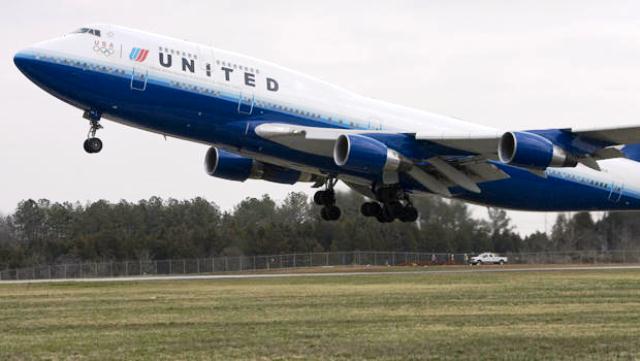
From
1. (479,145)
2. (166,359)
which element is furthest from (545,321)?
(479,145)

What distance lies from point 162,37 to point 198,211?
129 feet

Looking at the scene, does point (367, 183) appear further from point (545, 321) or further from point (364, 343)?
point (364, 343)

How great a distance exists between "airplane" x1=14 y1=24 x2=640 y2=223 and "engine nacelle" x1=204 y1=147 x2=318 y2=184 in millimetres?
51

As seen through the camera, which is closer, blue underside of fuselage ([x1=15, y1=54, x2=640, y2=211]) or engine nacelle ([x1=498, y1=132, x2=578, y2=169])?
blue underside of fuselage ([x1=15, y1=54, x2=640, y2=211])

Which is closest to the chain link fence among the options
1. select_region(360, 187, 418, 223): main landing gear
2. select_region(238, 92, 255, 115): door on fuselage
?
select_region(360, 187, 418, 223): main landing gear

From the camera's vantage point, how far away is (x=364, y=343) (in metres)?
19.5

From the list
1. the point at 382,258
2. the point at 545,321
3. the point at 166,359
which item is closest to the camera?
the point at 166,359

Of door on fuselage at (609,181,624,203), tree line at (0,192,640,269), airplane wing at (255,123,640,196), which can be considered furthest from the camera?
tree line at (0,192,640,269)

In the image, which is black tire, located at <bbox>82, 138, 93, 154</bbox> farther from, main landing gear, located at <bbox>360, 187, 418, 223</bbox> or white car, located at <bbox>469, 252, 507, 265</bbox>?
white car, located at <bbox>469, 252, 507, 265</bbox>

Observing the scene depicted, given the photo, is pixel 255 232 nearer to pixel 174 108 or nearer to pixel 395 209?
pixel 395 209

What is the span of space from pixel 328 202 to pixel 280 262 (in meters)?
22.8

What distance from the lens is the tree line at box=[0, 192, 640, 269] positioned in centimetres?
6150

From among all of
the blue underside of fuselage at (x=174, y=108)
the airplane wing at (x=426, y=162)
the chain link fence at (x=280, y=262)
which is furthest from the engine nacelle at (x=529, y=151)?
the chain link fence at (x=280, y=262)

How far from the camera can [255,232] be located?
226 ft
